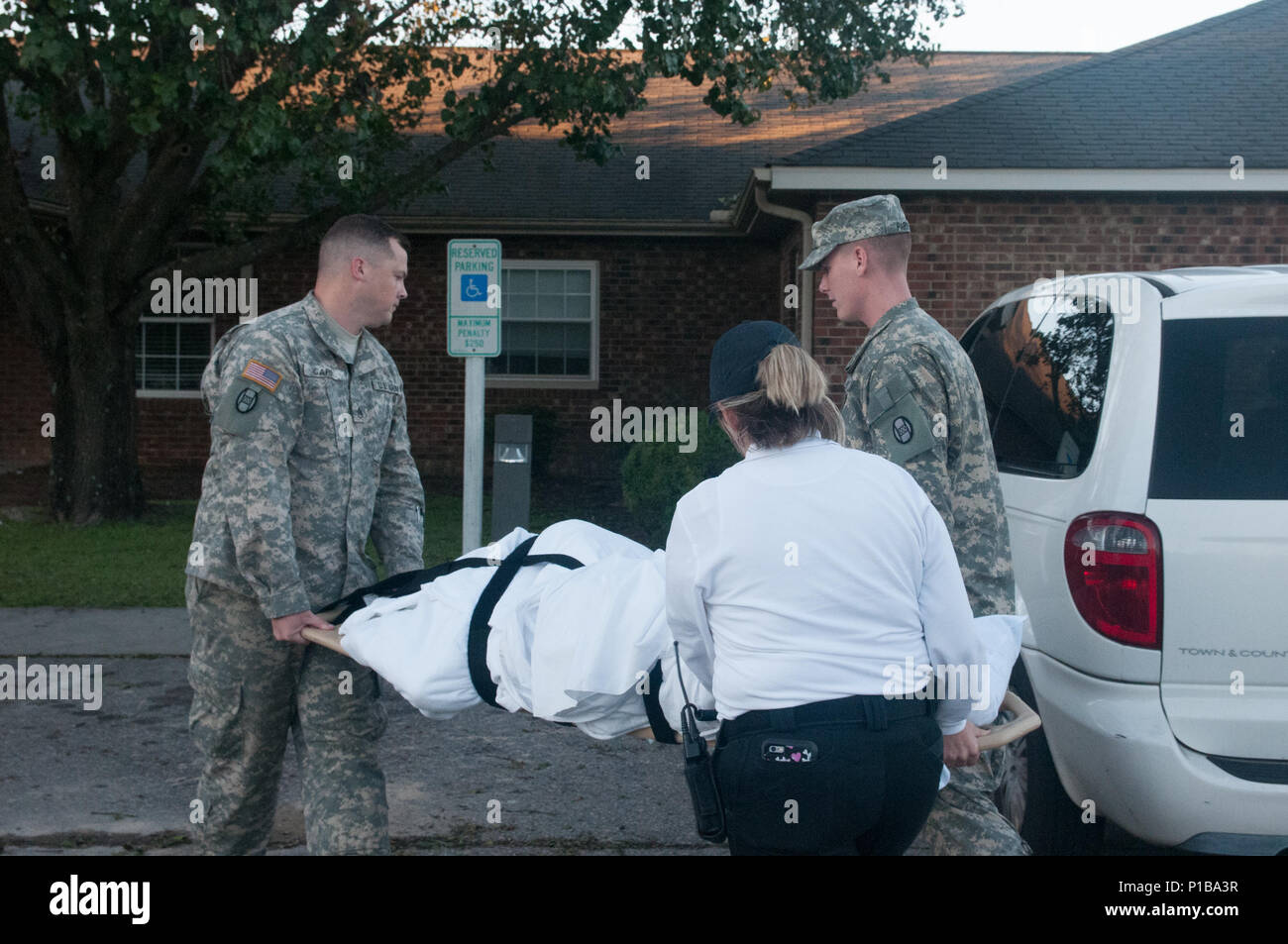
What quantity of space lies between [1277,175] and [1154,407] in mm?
8028

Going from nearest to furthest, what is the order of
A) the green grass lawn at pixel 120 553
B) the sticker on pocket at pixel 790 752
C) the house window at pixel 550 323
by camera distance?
the sticker on pocket at pixel 790 752 < the green grass lawn at pixel 120 553 < the house window at pixel 550 323

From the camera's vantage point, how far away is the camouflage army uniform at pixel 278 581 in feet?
11.1

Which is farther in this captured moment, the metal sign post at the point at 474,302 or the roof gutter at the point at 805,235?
the roof gutter at the point at 805,235

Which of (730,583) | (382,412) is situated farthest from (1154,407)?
(382,412)

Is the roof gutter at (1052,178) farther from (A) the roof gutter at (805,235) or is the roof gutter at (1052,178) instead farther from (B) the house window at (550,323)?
(B) the house window at (550,323)

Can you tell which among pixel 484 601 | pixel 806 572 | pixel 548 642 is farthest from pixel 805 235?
pixel 806 572

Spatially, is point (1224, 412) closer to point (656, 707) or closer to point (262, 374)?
point (656, 707)

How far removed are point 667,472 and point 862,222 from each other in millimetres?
6869

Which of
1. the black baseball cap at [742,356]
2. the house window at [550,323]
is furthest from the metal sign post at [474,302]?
the house window at [550,323]

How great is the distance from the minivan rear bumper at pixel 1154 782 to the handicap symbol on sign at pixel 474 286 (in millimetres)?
4872

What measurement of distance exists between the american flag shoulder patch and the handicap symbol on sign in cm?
424

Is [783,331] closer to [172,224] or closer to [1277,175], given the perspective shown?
[1277,175]

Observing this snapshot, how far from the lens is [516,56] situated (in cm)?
1118

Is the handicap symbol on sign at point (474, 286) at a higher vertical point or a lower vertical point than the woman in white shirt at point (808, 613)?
higher
